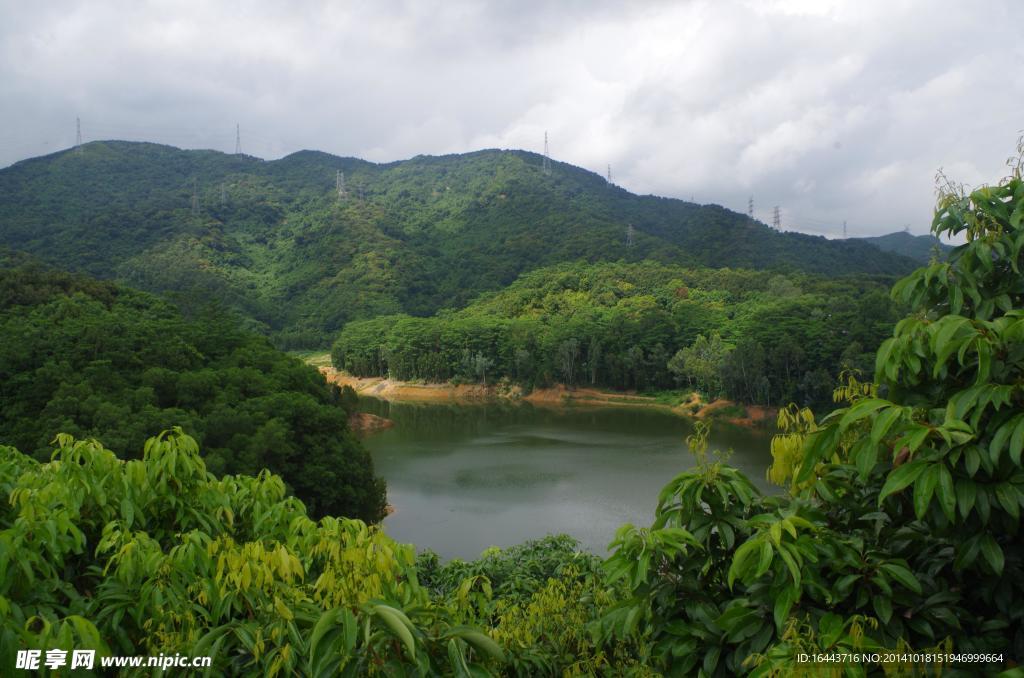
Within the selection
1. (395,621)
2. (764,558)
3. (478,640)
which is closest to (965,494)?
(764,558)

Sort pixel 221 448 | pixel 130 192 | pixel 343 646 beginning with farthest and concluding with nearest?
pixel 130 192 < pixel 221 448 < pixel 343 646

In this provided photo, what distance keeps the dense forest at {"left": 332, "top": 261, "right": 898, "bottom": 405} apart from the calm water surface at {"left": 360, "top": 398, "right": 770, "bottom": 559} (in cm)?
342

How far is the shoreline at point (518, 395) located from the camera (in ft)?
92.3

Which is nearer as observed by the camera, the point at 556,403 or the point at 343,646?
the point at 343,646

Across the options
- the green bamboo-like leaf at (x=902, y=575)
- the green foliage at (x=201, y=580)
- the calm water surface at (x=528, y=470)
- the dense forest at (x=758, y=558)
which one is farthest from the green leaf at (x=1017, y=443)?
the calm water surface at (x=528, y=470)

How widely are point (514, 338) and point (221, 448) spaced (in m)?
25.2

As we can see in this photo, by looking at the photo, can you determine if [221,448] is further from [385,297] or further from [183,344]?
[385,297]

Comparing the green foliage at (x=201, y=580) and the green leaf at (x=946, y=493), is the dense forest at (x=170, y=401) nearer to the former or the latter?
the green foliage at (x=201, y=580)

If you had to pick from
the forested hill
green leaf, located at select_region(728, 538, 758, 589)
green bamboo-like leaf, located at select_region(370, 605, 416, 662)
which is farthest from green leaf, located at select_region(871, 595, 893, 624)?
the forested hill

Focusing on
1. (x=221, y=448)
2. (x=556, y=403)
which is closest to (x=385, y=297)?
(x=556, y=403)

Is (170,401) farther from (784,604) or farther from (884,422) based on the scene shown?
(884,422)

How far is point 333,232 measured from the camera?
6262 cm

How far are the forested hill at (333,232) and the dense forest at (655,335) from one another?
828 centimetres

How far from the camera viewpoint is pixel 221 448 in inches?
447
